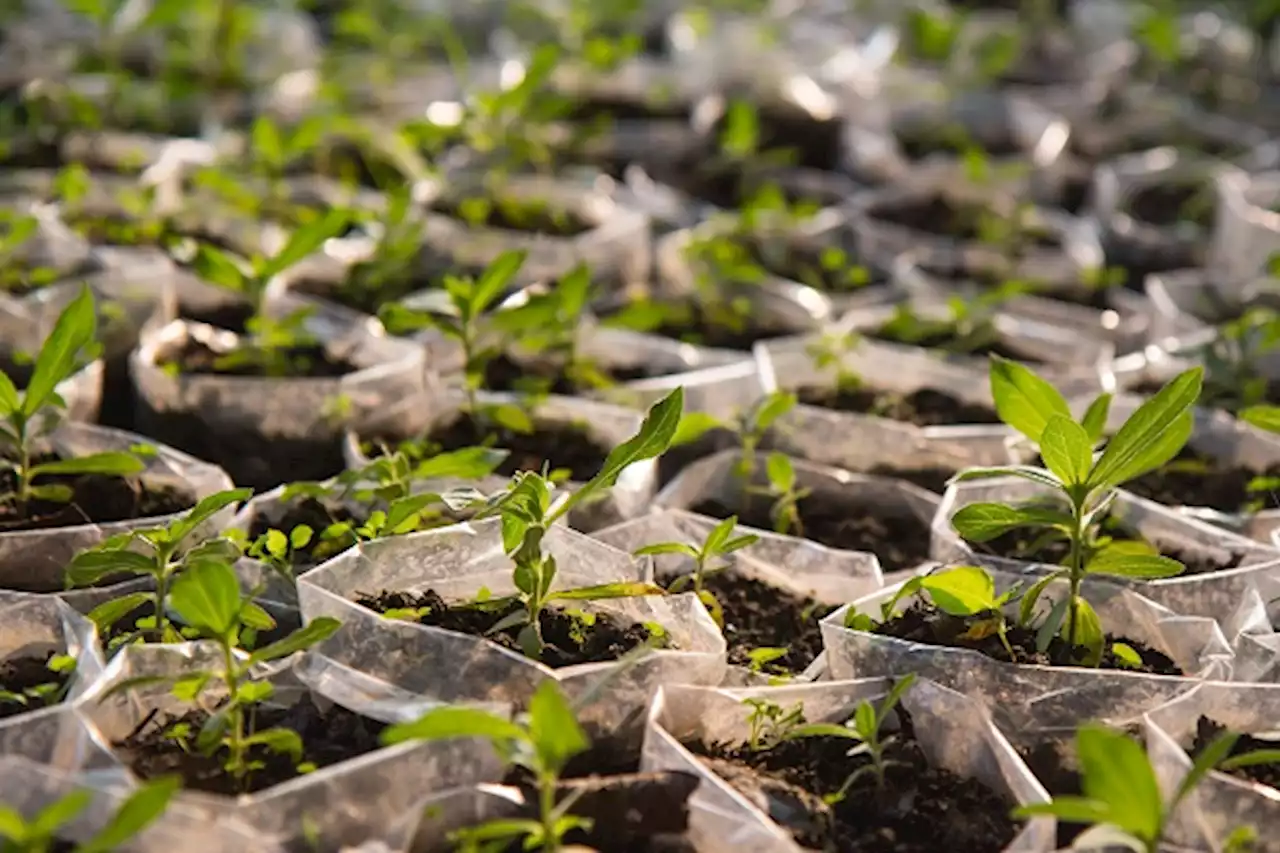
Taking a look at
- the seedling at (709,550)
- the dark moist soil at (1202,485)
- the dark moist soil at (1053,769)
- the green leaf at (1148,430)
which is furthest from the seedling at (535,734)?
the dark moist soil at (1202,485)

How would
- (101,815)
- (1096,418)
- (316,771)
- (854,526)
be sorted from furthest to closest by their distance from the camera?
(854,526), (1096,418), (316,771), (101,815)

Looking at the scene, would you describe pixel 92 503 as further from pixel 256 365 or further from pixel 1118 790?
pixel 1118 790

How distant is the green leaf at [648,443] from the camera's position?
149 centimetres

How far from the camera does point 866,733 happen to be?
1.39 m

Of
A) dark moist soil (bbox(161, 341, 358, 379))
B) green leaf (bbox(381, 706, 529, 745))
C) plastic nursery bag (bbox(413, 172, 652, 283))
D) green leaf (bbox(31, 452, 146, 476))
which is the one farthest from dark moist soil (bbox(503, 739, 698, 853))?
plastic nursery bag (bbox(413, 172, 652, 283))

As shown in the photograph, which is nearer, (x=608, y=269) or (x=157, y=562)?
(x=157, y=562)

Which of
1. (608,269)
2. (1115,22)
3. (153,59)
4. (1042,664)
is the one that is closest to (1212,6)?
(1115,22)

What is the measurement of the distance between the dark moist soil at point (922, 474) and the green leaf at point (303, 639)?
37.5 inches

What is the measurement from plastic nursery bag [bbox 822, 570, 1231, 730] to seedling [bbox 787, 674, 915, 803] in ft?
0.21

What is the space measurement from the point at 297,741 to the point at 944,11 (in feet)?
10.9

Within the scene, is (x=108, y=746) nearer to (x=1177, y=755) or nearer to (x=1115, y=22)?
(x=1177, y=755)

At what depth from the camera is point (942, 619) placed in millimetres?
1595

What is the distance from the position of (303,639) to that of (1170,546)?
101 cm

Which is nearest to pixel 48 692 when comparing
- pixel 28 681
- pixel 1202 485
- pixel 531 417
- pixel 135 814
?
pixel 28 681
